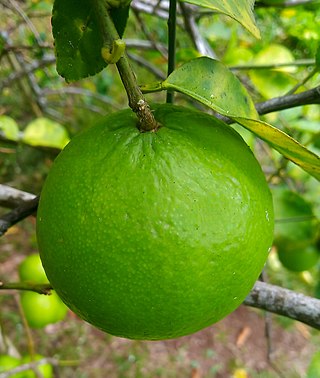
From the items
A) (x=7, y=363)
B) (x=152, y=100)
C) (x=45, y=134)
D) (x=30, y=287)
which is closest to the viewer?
(x=30, y=287)

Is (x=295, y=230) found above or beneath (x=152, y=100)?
beneath

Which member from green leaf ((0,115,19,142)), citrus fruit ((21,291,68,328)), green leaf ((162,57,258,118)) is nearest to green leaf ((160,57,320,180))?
green leaf ((162,57,258,118))

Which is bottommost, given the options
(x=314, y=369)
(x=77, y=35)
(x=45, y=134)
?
(x=314, y=369)

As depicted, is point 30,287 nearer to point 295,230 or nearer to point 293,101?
point 293,101

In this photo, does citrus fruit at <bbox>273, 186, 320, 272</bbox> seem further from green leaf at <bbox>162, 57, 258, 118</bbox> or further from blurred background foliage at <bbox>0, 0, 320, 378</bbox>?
green leaf at <bbox>162, 57, 258, 118</bbox>

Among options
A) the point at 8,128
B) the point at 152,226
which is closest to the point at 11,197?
the point at 152,226

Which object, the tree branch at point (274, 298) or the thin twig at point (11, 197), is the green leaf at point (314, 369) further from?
the thin twig at point (11, 197)

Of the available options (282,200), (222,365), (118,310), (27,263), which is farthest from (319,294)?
(222,365)

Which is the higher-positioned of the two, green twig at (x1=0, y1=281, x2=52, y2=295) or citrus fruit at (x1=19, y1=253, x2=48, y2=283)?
citrus fruit at (x1=19, y1=253, x2=48, y2=283)
